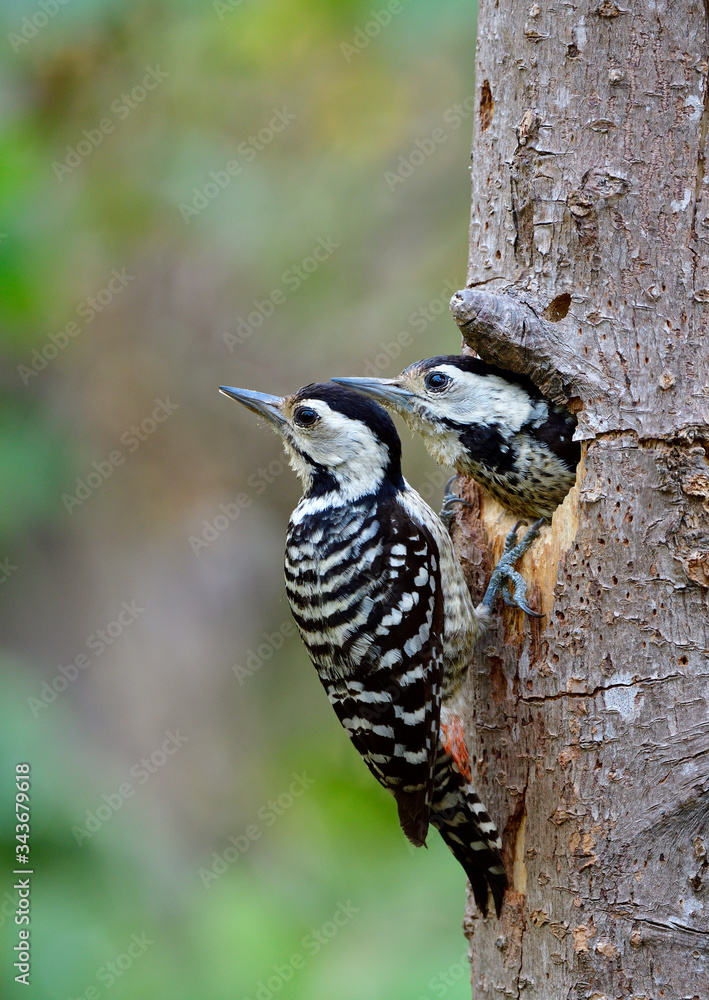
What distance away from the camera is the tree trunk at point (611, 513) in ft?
8.30

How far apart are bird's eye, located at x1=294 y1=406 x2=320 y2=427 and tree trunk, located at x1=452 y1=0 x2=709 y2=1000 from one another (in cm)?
67

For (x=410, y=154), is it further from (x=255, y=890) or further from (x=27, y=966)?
(x=27, y=966)

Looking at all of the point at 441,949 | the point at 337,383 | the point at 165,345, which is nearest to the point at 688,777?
the point at 337,383

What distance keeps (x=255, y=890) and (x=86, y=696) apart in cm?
178

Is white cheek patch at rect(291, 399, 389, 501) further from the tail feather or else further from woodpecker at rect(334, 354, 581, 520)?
the tail feather

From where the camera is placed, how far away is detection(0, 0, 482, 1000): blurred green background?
A: 452cm

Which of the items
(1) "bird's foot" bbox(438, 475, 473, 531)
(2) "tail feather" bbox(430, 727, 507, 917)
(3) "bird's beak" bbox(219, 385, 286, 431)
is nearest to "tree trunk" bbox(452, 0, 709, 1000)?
(2) "tail feather" bbox(430, 727, 507, 917)

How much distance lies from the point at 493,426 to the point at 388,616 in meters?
0.71

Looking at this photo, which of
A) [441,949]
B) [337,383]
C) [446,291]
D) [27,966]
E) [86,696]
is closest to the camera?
[337,383]

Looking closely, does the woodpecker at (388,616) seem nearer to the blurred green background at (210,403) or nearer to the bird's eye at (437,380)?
the bird's eye at (437,380)

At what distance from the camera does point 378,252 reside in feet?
18.8

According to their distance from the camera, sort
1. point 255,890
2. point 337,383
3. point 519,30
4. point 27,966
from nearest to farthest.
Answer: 1. point 519,30
2. point 337,383
3. point 27,966
4. point 255,890

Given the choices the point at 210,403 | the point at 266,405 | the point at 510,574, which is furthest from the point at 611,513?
the point at 210,403

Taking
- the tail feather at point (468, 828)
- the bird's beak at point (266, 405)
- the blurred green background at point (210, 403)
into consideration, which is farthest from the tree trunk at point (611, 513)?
the blurred green background at point (210, 403)
